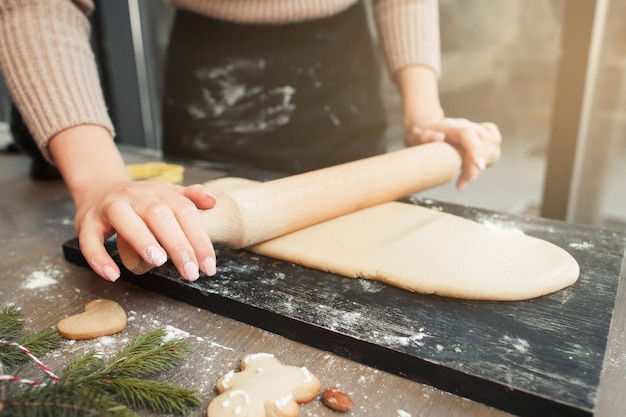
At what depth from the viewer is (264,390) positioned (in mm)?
692

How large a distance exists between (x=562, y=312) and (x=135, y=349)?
71cm

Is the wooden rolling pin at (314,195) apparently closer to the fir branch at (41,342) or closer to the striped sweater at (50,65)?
the fir branch at (41,342)

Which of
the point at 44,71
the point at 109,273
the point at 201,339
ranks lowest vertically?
the point at 201,339

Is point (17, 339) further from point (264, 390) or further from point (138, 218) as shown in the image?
point (264, 390)

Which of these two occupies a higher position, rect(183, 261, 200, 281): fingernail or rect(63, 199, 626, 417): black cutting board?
rect(183, 261, 200, 281): fingernail

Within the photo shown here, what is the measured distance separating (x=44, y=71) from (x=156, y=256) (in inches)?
25.8

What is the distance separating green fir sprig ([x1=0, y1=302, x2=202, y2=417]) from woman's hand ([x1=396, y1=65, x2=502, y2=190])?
994 mm

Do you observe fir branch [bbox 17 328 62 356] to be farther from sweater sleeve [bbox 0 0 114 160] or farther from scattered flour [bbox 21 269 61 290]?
sweater sleeve [bbox 0 0 114 160]

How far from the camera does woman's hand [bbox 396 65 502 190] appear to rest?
1439 mm

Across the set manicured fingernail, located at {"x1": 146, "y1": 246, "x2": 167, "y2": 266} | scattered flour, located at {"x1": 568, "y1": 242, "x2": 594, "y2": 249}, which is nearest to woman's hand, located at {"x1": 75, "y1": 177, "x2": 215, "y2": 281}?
manicured fingernail, located at {"x1": 146, "y1": 246, "x2": 167, "y2": 266}

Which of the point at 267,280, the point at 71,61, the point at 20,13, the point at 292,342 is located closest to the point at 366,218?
the point at 267,280

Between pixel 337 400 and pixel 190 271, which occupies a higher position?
pixel 190 271

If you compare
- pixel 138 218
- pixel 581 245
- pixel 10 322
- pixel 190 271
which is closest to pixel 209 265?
pixel 190 271

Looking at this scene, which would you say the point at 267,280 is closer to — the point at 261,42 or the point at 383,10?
the point at 261,42
